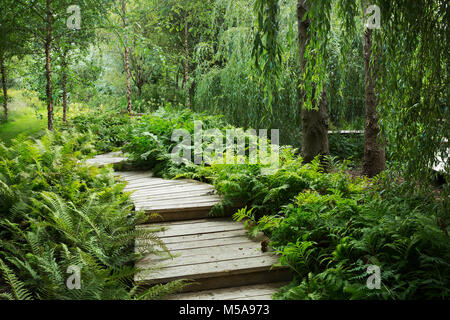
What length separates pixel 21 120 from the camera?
10.8m

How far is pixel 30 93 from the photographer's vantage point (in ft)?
43.9

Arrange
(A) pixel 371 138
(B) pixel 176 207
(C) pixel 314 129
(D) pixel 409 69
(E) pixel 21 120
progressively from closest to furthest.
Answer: (D) pixel 409 69, (B) pixel 176 207, (C) pixel 314 129, (A) pixel 371 138, (E) pixel 21 120

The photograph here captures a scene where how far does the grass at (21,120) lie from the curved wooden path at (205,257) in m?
5.12

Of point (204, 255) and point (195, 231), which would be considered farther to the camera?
point (195, 231)

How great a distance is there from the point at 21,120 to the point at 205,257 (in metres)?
9.80

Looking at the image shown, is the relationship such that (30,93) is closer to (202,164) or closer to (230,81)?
(230,81)

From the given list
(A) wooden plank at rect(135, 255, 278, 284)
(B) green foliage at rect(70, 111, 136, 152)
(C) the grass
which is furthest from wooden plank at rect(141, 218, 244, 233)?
(C) the grass

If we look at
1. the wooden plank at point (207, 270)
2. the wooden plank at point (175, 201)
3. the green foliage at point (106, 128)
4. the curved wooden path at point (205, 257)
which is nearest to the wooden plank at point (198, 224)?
the curved wooden path at point (205, 257)

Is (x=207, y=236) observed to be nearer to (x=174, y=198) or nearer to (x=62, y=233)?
(x=174, y=198)

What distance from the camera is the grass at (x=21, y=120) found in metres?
8.95

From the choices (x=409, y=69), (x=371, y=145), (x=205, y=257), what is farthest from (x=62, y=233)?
(x=371, y=145)

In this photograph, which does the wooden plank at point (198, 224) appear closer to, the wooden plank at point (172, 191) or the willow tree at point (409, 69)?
the wooden plank at point (172, 191)

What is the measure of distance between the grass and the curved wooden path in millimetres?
5116
